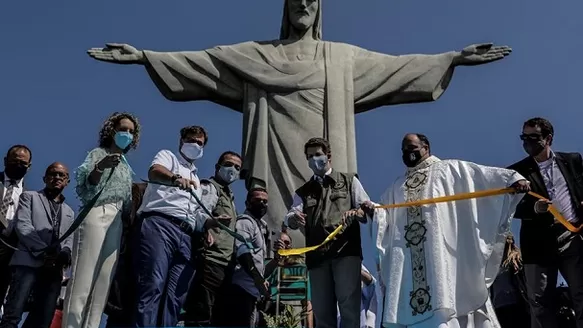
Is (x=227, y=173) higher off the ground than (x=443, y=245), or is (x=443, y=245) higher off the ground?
(x=227, y=173)

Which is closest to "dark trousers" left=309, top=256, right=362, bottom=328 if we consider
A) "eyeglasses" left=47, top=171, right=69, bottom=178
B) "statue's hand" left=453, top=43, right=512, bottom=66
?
"eyeglasses" left=47, top=171, right=69, bottom=178

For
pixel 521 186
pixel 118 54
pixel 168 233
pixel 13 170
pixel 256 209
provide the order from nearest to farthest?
1. pixel 521 186
2. pixel 168 233
3. pixel 13 170
4. pixel 256 209
5. pixel 118 54

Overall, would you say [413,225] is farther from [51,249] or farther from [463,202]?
[51,249]

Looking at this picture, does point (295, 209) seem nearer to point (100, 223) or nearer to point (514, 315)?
point (100, 223)

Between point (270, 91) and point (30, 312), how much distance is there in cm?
558

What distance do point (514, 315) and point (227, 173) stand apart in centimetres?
319

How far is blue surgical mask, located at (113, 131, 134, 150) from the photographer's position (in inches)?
A: 334

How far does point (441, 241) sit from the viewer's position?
27.4ft

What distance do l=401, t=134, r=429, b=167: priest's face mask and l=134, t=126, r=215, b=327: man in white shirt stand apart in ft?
6.15

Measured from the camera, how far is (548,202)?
27.6 ft

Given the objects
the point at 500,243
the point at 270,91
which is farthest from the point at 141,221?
the point at 270,91

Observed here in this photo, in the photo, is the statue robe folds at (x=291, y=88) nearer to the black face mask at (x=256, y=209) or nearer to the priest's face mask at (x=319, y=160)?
the black face mask at (x=256, y=209)

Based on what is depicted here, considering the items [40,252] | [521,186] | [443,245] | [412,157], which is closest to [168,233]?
[40,252]

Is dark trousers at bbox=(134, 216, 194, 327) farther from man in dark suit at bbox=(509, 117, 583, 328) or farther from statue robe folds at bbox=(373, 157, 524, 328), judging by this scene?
man in dark suit at bbox=(509, 117, 583, 328)
